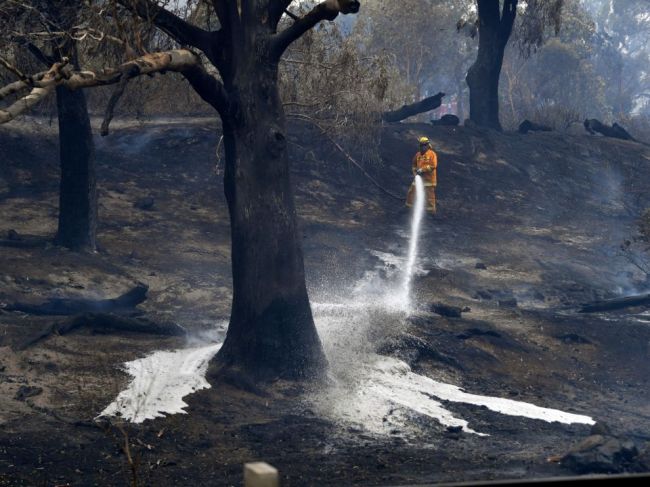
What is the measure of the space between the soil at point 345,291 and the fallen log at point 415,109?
69 cm

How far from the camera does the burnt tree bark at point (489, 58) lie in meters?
27.2

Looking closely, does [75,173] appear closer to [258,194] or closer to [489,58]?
[258,194]

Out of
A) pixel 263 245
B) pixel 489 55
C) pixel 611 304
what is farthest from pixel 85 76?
pixel 489 55

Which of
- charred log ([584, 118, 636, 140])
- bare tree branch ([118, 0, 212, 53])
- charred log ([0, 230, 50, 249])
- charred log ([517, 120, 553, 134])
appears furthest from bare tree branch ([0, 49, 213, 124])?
charred log ([584, 118, 636, 140])

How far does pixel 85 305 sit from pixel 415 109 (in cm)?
1549

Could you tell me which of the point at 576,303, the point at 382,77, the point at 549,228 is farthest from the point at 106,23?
the point at 549,228

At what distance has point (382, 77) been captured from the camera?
496 inches

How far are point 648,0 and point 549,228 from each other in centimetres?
6341

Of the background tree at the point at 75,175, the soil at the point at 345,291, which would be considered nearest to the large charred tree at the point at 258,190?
the soil at the point at 345,291

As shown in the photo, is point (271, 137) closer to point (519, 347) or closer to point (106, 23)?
point (106, 23)

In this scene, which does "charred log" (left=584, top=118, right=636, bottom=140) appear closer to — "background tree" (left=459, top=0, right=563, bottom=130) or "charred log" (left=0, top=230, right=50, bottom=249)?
"background tree" (left=459, top=0, right=563, bottom=130)

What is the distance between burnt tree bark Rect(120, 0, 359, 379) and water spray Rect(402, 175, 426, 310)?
5168 millimetres

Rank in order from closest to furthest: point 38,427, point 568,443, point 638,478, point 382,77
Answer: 1. point 638,478
2. point 38,427
3. point 568,443
4. point 382,77

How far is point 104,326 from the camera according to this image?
12.0 m
